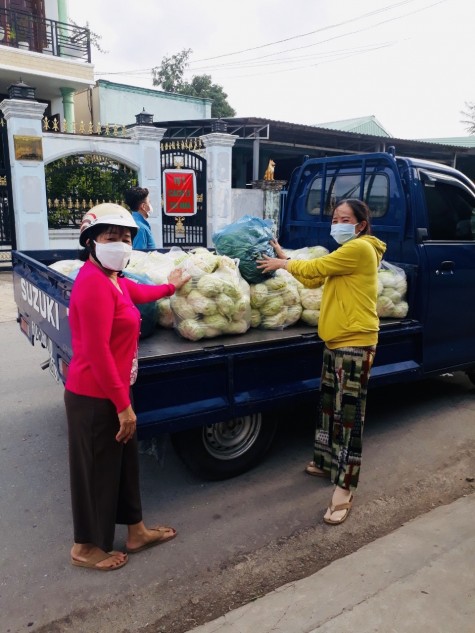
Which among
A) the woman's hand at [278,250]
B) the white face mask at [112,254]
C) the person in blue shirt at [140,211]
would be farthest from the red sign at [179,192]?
the white face mask at [112,254]

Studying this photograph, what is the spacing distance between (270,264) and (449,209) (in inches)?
72.1

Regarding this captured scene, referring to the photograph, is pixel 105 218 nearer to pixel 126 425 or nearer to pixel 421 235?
pixel 126 425

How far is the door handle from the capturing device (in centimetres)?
395

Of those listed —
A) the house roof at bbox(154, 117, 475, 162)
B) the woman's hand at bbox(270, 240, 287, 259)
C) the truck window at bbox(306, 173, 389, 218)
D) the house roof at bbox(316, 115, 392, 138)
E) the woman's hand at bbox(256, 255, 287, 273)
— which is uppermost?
the house roof at bbox(316, 115, 392, 138)

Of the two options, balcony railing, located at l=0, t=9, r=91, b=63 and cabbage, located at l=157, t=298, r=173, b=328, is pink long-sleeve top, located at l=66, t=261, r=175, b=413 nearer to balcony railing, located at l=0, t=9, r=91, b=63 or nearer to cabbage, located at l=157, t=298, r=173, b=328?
cabbage, located at l=157, t=298, r=173, b=328

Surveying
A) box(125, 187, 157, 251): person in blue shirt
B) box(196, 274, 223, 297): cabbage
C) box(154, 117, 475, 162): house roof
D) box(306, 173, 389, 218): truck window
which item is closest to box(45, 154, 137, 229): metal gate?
box(154, 117, 475, 162): house roof

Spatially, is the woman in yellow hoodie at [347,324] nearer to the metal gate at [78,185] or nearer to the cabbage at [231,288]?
the cabbage at [231,288]

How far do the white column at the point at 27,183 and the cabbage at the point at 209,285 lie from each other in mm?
8672

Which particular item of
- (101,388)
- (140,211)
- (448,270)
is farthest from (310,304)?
(140,211)

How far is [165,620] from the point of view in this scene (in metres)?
2.23

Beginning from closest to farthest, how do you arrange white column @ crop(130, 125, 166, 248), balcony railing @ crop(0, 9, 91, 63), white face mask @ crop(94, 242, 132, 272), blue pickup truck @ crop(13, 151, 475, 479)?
white face mask @ crop(94, 242, 132, 272), blue pickup truck @ crop(13, 151, 475, 479), white column @ crop(130, 125, 166, 248), balcony railing @ crop(0, 9, 91, 63)

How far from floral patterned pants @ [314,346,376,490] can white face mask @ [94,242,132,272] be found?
133 cm

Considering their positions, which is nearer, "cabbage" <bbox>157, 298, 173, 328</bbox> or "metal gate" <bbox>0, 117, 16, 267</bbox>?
"cabbage" <bbox>157, 298, 173, 328</bbox>

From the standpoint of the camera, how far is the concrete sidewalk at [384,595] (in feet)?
7.09
